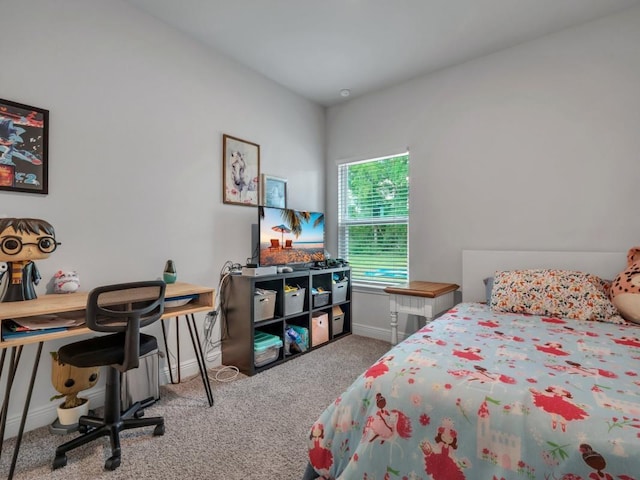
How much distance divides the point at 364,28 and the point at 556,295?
2324 millimetres

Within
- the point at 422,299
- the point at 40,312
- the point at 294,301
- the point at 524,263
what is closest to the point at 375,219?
the point at 422,299

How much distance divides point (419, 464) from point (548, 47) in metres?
3.12

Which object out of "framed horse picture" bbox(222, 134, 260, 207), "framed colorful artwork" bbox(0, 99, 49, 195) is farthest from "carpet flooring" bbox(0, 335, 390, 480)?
"framed horse picture" bbox(222, 134, 260, 207)

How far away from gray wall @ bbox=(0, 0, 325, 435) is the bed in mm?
1765

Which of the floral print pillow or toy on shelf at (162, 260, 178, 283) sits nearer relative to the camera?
the floral print pillow

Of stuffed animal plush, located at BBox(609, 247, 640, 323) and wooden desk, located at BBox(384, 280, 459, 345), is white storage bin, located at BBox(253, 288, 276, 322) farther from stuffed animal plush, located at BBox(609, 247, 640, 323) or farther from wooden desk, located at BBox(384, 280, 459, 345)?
stuffed animal plush, located at BBox(609, 247, 640, 323)

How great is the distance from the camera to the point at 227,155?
285 cm

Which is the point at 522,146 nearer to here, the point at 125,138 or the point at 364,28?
the point at 364,28

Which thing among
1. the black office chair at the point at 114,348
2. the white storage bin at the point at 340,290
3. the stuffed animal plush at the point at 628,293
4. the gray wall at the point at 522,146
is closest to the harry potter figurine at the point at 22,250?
the black office chair at the point at 114,348

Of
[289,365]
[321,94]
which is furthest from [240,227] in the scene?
[321,94]

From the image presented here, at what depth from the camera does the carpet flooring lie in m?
1.50

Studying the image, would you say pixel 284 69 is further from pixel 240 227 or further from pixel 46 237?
pixel 46 237

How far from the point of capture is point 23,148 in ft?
6.00

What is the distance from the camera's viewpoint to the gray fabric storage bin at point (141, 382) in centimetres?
201
